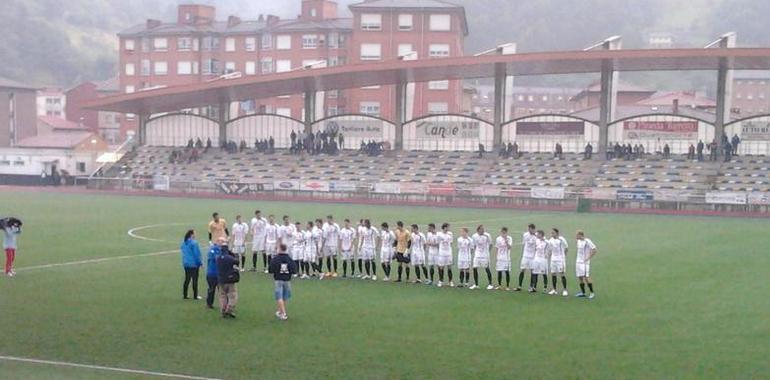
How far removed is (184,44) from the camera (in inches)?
4429

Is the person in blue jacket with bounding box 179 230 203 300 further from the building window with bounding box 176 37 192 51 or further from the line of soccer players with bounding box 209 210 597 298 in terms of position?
the building window with bounding box 176 37 192 51

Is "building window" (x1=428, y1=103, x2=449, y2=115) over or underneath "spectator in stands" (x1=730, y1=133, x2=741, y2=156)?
over

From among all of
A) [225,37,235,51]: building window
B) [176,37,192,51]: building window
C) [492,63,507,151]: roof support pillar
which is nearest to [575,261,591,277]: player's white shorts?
[492,63,507,151]: roof support pillar

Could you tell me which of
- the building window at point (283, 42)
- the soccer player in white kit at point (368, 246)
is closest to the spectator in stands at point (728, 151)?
the soccer player in white kit at point (368, 246)

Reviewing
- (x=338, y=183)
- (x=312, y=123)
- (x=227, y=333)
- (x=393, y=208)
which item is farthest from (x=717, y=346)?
(x=312, y=123)

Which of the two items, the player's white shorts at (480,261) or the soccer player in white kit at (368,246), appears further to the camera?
the soccer player in white kit at (368,246)

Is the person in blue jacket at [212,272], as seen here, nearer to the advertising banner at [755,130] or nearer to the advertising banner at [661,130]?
the advertising banner at [661,130]

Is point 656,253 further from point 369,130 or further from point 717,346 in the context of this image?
point 369,130

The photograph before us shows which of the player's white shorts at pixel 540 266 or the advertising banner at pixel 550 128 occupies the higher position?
the advertising banner at pixel 550 128

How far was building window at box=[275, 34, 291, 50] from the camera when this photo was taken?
107 meters

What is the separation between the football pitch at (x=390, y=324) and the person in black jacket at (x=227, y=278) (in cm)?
41

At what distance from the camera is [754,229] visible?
143 ft

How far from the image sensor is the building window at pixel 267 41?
355ft

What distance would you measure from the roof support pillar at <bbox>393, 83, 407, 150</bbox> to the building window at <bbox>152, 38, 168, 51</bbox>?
51014mm
